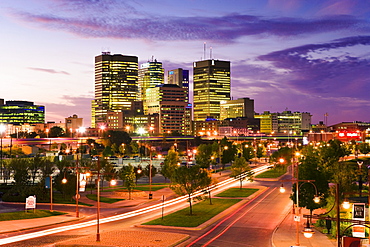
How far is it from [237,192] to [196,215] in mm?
22448

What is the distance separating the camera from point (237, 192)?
233ft

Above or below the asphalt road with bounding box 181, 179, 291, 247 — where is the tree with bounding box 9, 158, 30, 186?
above

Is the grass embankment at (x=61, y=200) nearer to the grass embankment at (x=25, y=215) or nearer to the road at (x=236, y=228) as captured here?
the grass embankment at (x=25, y=215)

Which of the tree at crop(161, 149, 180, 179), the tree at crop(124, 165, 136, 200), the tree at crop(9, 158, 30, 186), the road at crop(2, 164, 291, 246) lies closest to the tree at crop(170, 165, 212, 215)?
the road at crop(2, 164, 291, 246)

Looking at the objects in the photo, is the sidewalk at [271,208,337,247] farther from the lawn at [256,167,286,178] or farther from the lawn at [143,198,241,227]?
→ the lawn at [256,167,286,178]

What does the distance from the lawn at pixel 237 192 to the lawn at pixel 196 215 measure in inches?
273

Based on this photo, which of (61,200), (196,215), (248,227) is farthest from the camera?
(61,200)

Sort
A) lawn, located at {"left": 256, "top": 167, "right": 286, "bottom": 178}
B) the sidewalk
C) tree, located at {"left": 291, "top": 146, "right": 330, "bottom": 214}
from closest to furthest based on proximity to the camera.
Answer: the sidewalk → tree, located at {"left": 291, "top": 146, "right": 330, "bottom": 214} → lawn, located at {"left": 256, "top": 167, "right": 286, "bottom": 178}

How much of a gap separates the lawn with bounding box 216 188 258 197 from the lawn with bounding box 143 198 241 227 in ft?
22.8

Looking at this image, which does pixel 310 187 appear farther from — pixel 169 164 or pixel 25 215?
pixel 169 164

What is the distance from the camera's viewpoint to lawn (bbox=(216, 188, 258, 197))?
6756 centimetres

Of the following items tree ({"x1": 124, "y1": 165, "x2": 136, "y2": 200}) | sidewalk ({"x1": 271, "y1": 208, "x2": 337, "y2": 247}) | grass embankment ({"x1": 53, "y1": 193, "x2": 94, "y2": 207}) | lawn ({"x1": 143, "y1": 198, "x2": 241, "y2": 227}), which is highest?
tree ({"x1": 124, "y1": 165, "x2": 136, "y2": 200})

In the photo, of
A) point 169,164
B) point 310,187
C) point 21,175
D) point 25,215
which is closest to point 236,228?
point 310,187

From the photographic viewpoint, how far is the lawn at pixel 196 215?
45.5m
